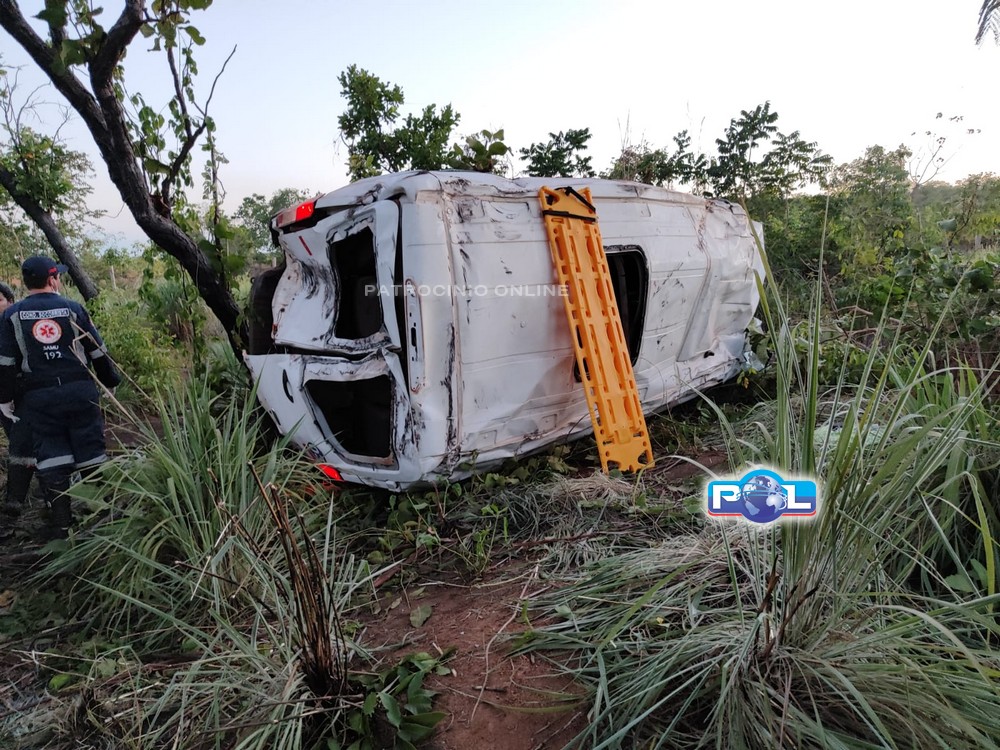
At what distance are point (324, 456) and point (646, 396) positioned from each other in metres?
2.29

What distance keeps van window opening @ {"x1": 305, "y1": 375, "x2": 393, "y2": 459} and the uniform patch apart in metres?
1.59

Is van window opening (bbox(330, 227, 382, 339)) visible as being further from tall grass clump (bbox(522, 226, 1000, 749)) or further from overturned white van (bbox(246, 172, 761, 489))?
tall grass clump (bbox(522, 226, 1000, 749))

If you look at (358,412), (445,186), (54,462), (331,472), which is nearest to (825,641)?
(445,186)

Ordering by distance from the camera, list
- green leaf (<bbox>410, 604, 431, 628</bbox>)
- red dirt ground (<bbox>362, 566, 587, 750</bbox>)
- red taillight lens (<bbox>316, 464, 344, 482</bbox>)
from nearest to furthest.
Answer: red dirt ground (<bbox>362, 566, 587, 750</bbox>) < green leaf (<bbox>410, 604, 431, 628</bbox>) < red taillight lens (<bbox>316, 464, 344, 482</bbox>)

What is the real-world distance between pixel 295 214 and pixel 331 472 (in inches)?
63.5

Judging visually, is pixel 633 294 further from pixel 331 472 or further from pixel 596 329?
pixel 331 472

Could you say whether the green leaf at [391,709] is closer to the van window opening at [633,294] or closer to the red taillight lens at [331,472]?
the red taillight lens at [331,472]

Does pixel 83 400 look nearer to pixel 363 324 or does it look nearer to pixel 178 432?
pixel 178 432

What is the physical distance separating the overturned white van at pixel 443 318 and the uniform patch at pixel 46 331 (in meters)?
1.10

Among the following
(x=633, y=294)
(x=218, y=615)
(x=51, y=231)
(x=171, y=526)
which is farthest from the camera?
(x=51, y=231)

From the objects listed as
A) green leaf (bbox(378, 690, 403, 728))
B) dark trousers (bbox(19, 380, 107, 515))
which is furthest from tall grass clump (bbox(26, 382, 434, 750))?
dark trousers (bbox(19, 380, 107, 515))

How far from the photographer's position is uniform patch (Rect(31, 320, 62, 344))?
3455mm
